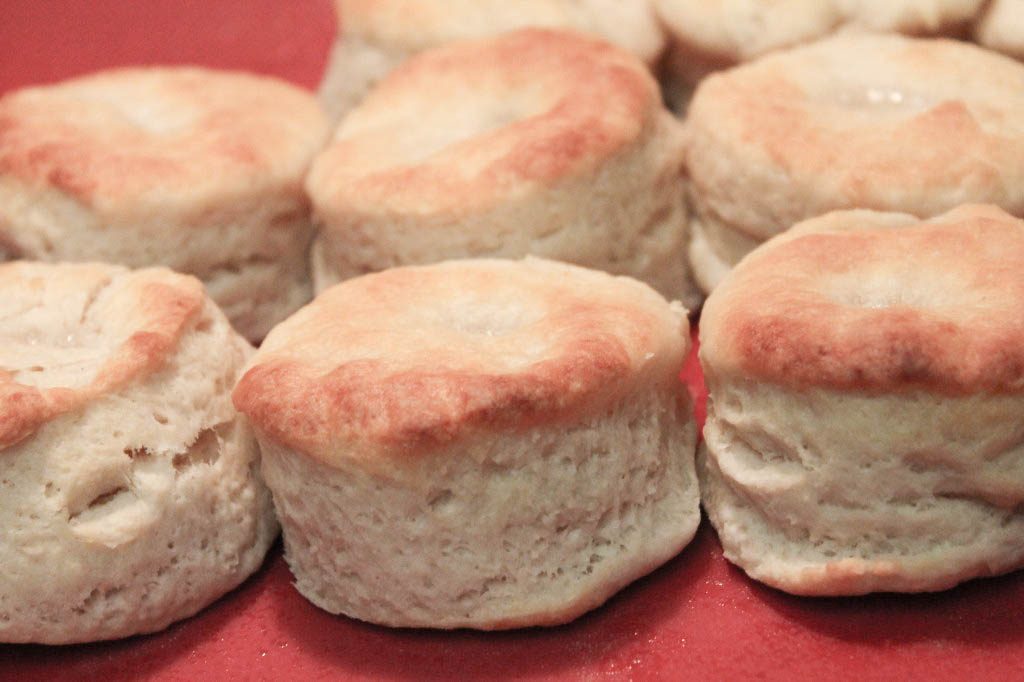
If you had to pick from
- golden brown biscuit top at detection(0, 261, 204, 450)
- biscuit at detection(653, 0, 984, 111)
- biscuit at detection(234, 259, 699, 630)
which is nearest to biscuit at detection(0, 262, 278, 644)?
golden brown biscuit top at detection(0, 261, 204, 450)

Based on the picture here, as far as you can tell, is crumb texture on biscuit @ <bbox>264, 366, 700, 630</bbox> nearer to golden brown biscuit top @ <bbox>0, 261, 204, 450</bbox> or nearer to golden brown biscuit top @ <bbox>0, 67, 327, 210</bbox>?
golden brown biscuit top @ <bbox>0, 261, 204, 450</bbox>

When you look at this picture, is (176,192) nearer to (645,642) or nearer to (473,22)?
(473,22)

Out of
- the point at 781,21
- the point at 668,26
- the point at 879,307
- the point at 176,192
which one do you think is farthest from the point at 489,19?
the point at 879,307

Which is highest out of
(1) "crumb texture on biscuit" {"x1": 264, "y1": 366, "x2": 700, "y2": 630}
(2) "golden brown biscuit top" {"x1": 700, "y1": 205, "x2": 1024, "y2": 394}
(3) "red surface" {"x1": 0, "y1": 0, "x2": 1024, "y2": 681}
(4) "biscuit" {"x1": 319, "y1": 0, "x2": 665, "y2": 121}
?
(2) "golden brown biscuit top" {"x1": 700, "y1": 205, "x2": 1024, "y2": 394}

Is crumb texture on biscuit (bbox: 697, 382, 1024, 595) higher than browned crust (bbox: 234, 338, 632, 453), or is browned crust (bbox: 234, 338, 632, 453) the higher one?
browned crust (bbox: 234, 338, 632, 453)

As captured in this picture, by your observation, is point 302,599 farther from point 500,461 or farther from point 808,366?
point 808,366

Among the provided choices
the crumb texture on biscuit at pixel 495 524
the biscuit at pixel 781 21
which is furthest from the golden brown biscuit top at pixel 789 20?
the crumb texture on biscuit at pixel 495 524

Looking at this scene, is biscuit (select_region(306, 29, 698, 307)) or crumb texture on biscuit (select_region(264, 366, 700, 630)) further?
biscuit (select_region(306, 29, 698, 307))
